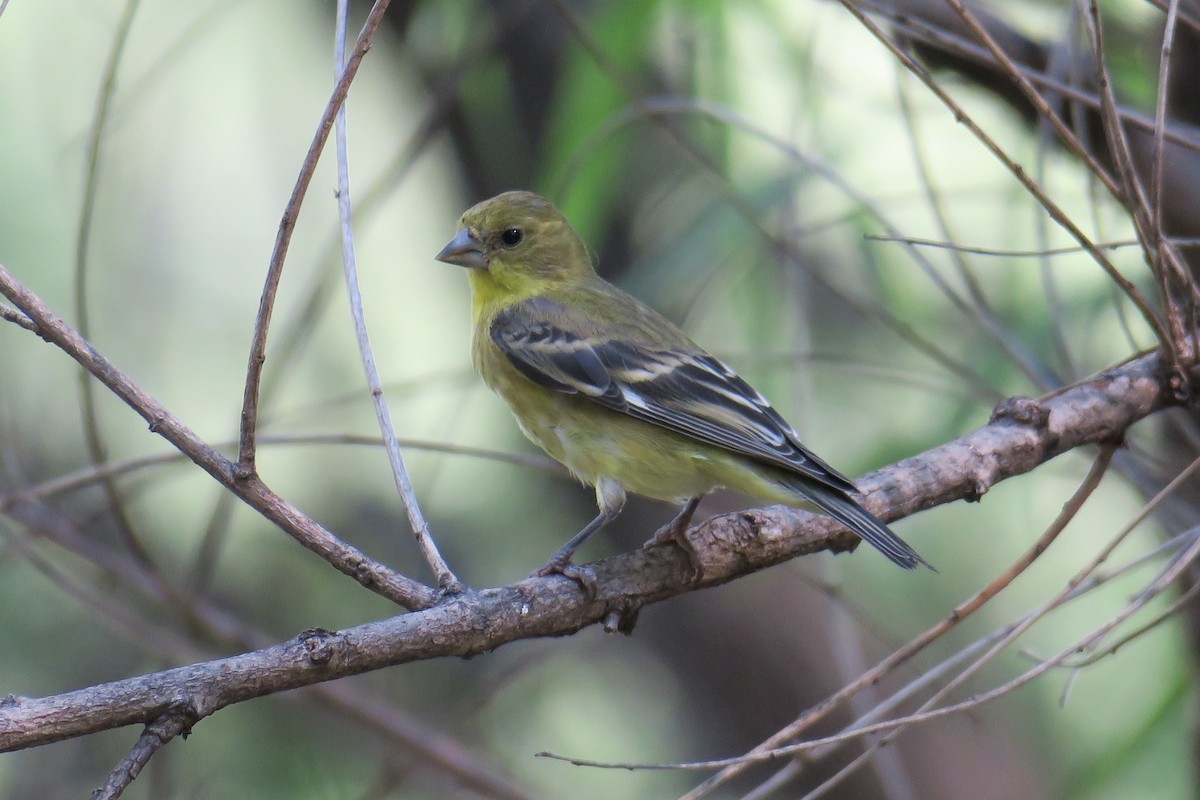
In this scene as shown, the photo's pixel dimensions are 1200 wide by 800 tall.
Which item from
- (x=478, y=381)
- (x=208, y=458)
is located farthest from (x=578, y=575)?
(x=478, y=381)

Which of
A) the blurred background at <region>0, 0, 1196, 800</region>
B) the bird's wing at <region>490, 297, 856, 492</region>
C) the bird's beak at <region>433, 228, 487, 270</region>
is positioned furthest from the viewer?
the blurred background at <region>0, 0, 1196, 800</region>

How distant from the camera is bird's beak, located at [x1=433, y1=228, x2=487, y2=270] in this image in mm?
3922

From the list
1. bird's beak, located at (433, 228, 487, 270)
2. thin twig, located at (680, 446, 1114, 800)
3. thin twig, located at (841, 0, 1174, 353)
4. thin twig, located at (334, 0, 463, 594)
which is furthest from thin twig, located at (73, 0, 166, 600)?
thin twig, located at (680, 446, 1114, 800)

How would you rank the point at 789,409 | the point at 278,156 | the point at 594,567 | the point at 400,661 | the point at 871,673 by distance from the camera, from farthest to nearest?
1. the point at 278,156
2. the point at 789,409
3. the point at 594,567
4. the point at 871,673
5. the point at 400,661

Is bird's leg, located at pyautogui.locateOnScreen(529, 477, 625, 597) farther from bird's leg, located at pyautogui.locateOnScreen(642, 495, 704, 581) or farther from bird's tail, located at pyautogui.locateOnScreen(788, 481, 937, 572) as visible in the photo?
bird's tail, located at pyautogui.locateOnScreen(788, 481, 937, 572)

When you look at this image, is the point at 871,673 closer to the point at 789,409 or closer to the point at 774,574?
the point at 789,409

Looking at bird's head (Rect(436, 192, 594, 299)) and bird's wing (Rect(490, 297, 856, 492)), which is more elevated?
bird's head (Rect(436, 192, 594, 299))

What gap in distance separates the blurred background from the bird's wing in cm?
57

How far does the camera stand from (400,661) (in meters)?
2.02

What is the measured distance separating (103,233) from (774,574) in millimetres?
3415

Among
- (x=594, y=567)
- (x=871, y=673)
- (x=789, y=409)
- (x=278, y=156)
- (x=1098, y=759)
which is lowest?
(x=1098, y=759)

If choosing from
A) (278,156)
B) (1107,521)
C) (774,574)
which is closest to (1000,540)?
(1107,521)

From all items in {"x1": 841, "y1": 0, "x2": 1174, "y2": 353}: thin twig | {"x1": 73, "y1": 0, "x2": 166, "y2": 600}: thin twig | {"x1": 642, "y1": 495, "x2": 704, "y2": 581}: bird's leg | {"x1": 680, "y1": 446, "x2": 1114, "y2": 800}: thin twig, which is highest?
{"x1": 73, "y1": 0, "x2": 166, "y2": 600}: thin twig

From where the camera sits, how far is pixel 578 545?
2.93 meters
